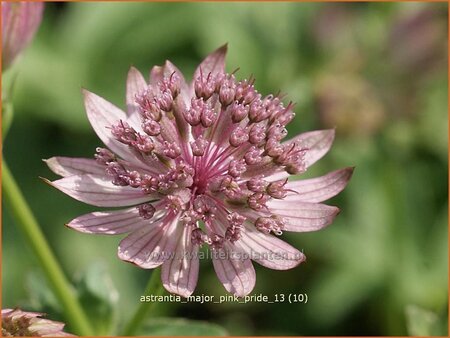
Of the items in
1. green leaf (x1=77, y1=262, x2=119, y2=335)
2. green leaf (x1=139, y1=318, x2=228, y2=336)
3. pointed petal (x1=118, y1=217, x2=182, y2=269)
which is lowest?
green leaf (x1=139, y1=318, x2=228, y2=336)

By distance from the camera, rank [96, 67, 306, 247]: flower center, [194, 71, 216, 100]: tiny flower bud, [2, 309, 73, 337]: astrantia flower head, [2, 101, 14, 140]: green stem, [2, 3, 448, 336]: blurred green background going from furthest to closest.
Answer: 1. [2, 3, 448, 336]: blurred green background
2. [2, 101, 14, 140]: green stem
3. [194, 71, 216, 100]: tiny flower bud
4. [96, 67, 306, 247]: flower center
5. [2, 309, 73, 337]: astrantia flower head

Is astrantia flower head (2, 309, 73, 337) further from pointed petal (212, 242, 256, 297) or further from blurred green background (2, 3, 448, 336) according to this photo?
blurred green background (2, 3, 448, 336)

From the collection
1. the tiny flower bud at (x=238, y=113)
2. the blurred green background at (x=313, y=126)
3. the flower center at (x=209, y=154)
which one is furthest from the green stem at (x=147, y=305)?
the blurred green background at (x=313, y=126)

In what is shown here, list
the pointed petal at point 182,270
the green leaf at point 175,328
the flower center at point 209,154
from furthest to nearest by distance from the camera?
the green leaf at point 175,328 < the flower center at point 209,154 < the pointed petal at point 182,270

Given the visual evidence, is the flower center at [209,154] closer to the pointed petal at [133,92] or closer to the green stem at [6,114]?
the pointed petal at [133,92]

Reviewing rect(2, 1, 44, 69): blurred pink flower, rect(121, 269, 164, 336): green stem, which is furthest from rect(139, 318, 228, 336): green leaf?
rect(2, 1, 44, 69): blurred pink flower

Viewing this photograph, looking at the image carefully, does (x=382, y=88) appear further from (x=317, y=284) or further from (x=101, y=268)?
(x=101, y=268)

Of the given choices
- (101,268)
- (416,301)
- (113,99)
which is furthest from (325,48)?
(101,268)
